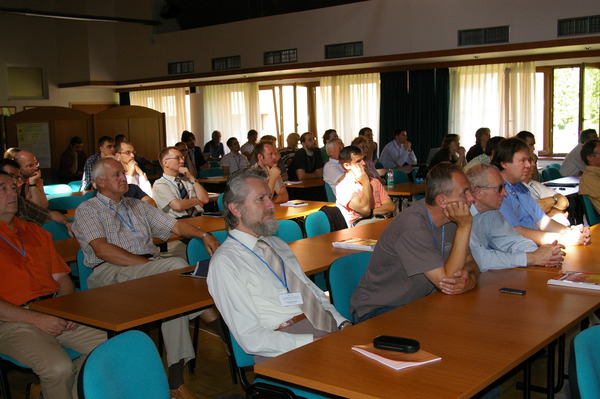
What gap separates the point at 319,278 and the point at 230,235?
1.80m

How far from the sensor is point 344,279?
11.0 ft

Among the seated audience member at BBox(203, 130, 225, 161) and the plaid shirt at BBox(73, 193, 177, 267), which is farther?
the seated audience member at BBox(203, 130, 225, 161)

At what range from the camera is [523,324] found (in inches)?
97.5

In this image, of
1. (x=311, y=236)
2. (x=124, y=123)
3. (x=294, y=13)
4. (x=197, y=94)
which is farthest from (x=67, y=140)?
(x=311, y=236)

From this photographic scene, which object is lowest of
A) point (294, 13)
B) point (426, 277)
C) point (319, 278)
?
point (319, 278)

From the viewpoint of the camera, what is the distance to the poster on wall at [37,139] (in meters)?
12.8

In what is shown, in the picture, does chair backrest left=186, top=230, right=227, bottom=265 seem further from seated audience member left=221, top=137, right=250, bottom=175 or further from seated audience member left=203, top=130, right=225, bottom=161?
seated audience member left=203, top=130, right=225, bottom=161

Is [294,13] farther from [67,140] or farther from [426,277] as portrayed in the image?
[426,277]

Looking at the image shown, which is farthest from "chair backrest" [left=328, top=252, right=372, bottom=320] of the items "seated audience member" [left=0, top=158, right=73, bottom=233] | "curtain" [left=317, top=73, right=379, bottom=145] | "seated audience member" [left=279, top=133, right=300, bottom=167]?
"curtain" [left=317, top=73, right=379, bottom=145]

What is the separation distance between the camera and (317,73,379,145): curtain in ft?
41.7

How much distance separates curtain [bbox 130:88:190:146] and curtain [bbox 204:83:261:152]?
760mm

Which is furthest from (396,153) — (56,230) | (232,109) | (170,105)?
(170,105)

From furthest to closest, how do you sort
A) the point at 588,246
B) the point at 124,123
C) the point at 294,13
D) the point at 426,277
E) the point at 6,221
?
the point at 124,123
the point at 294,13
the point at 588,246
the point at 6,221
the point at 426,277

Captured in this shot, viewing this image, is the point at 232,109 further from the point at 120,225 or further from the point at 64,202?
the point at 120,225
